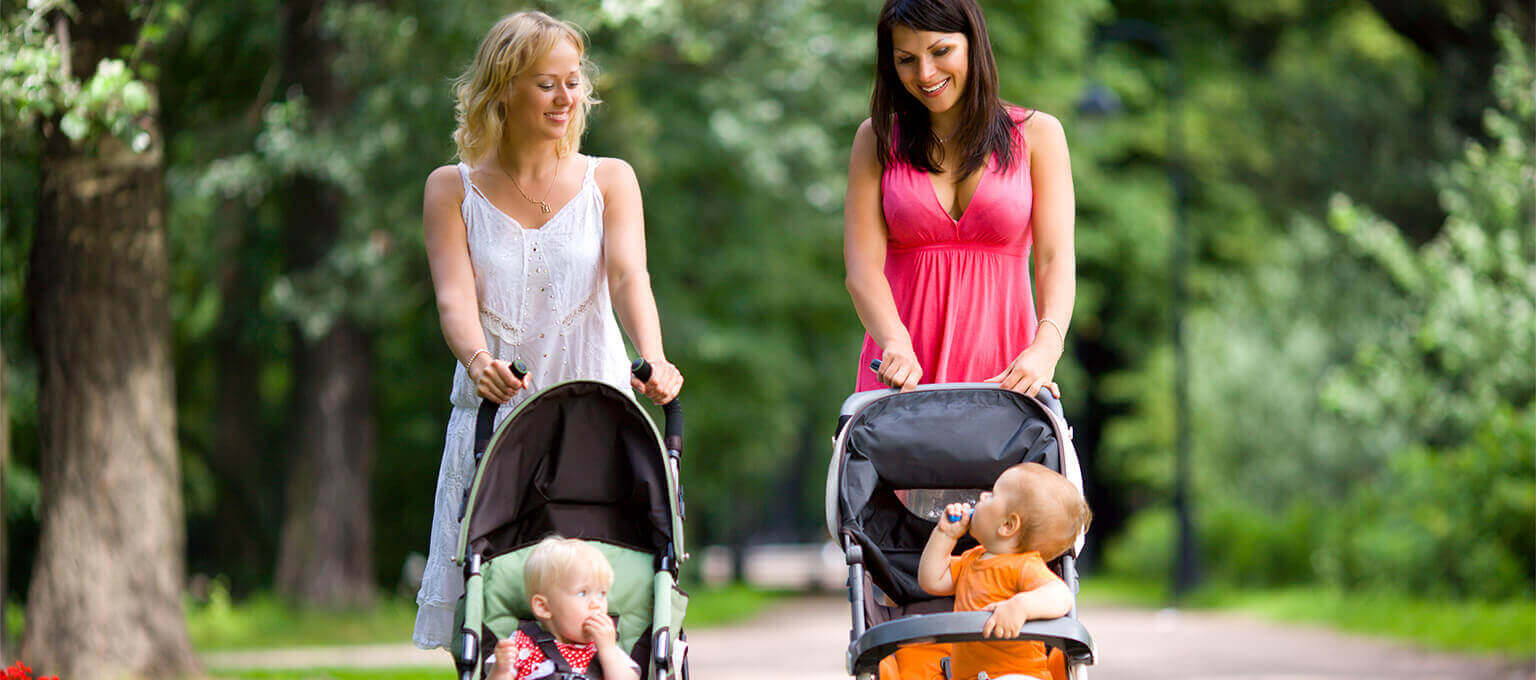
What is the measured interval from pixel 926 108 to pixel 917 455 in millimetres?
987

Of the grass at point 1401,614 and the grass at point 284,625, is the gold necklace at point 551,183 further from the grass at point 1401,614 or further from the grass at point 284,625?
the grass at point 284,625

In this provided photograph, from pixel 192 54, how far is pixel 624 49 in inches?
162

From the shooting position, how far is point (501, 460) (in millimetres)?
4477

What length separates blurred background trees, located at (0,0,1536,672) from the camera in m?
12.7

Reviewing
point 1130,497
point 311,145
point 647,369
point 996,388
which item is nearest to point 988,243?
point 996,388

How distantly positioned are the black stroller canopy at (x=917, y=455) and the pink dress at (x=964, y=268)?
0.90ft

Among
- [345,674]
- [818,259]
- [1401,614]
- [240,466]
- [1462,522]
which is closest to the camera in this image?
[345,674]

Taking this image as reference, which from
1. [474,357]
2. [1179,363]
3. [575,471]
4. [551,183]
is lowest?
[575,471]

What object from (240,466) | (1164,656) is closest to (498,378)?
(1164,656)

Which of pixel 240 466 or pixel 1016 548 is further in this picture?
pixel 240 466

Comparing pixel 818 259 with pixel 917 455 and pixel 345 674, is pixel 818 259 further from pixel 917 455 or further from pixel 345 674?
pixel 917 455

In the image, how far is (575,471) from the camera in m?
4.54

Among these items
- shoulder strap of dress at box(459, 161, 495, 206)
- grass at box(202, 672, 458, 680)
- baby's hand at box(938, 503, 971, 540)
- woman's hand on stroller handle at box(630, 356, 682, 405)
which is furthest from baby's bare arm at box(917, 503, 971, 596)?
grass at box(202, 672, 458, 680)

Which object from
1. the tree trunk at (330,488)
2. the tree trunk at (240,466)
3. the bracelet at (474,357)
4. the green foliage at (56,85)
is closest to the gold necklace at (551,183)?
the bracelet at (474,357)
